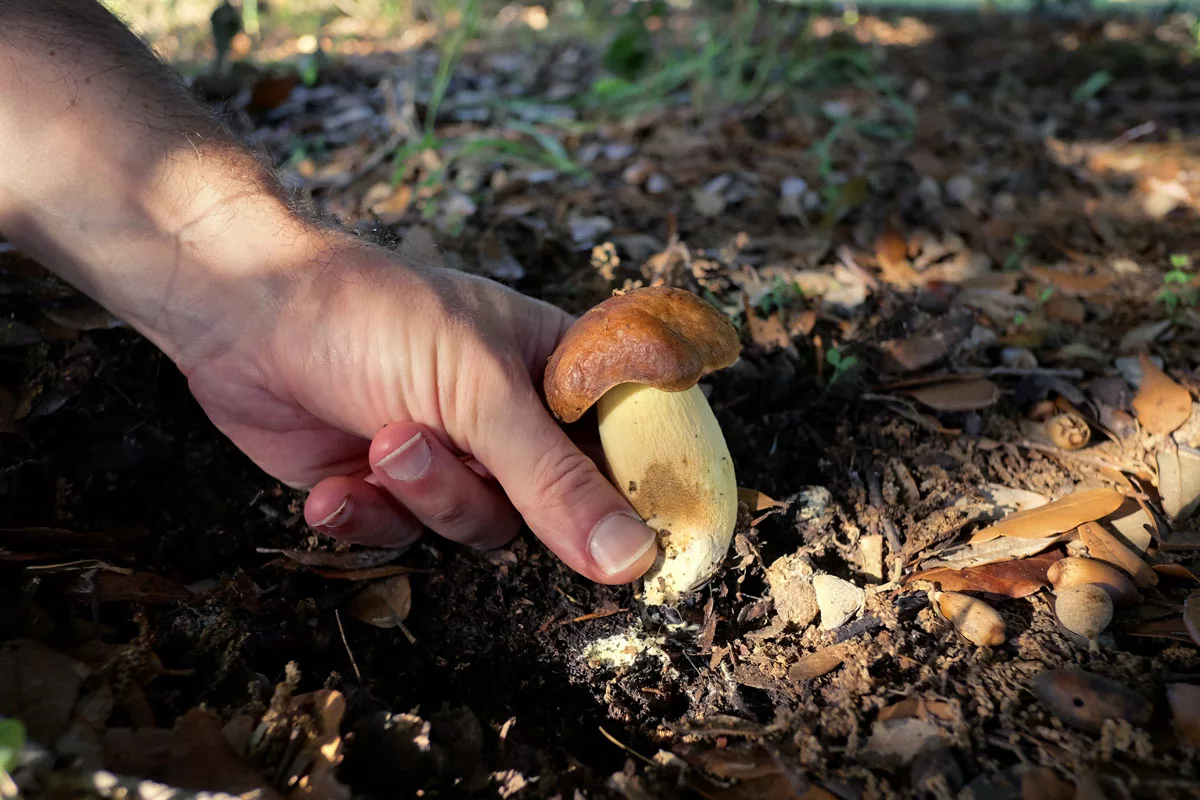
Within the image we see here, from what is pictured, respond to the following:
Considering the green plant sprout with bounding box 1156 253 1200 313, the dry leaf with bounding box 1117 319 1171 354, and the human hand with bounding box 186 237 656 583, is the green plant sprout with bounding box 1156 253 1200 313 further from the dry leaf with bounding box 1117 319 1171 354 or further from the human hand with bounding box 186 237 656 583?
the human hand with bounding box 186 237 656 583

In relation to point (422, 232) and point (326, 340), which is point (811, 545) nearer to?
point (326, 340)

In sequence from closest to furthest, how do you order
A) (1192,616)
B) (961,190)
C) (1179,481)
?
(1192,616) → (1179,481) → (961,190)

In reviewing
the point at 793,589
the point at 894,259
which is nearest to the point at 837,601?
the point at 793,589

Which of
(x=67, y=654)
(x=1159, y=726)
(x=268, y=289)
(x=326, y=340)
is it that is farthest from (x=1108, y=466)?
(x=67, y=654)

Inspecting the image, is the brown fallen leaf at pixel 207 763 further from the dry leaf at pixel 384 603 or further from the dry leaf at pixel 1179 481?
the dry leaf at pixel 1179 481

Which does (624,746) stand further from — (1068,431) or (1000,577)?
(1068,431)

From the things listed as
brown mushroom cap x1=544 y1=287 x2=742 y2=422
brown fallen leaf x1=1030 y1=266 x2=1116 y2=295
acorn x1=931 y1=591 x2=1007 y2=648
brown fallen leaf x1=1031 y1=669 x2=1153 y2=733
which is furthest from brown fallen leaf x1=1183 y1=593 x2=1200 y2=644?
brown fallen leaf x1=1030 y1=266 x2=1116 y2=295
